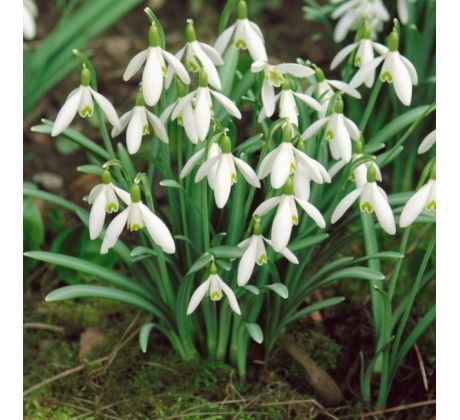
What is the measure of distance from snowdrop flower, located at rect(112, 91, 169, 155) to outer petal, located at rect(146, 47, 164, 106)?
0.34ft

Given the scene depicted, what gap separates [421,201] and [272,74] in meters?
A: 0.45

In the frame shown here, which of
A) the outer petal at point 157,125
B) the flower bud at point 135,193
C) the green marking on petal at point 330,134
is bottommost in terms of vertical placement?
the flower bud at point 135,193

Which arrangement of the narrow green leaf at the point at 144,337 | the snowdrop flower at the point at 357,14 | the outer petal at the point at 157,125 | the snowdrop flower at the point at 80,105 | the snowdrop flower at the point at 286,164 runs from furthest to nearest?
the snowdrop flower at the point at 357,14 → the narrow green leaf at the point at 144,337 → the outer petal at the point at 157,125 → the snowdrop flower at the point at 80,105 → the snowdrop flower at the point at 286,164

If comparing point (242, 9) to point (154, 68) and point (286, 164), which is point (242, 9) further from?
point (286, 164)

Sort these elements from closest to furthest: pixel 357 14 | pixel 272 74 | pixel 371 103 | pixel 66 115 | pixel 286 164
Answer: pixel 286 164 → pixel 66 115 → pixel 272 74 → pixel 371 103 → pixel 357 14

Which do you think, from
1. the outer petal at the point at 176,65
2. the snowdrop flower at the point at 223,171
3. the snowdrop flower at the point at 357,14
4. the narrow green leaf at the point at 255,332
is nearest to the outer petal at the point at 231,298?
the narrow green leaf at the point at 255,332

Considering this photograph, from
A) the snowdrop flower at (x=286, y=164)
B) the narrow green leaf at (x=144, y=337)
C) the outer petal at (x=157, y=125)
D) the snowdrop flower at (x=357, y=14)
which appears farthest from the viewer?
the snowdrop flower at (x=357, y=14)

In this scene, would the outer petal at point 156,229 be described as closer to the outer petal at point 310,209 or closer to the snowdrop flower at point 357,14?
the outer petal at point 310,209

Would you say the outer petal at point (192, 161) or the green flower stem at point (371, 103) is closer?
the outer petal at point (192, 161)

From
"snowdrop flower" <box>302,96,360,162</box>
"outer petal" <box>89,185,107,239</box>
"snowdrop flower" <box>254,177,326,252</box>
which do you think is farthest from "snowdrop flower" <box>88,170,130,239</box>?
"snowdrop flower" <box>302,96,360,162</box>

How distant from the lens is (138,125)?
2080 mm

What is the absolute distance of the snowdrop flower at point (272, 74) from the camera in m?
2.10

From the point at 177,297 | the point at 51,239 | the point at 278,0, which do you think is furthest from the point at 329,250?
the point at 278,0

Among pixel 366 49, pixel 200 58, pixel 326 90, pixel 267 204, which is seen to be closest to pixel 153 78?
pixel 200 58
